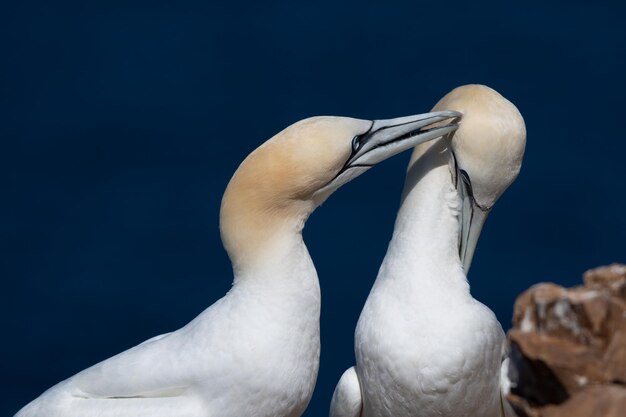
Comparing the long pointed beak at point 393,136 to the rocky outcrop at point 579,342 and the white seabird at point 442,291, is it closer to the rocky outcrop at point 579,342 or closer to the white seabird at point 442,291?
the white seabird at point 442,291

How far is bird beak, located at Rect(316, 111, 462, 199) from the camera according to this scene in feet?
20.1

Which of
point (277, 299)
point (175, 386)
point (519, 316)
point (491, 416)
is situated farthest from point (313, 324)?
point (519, 316)

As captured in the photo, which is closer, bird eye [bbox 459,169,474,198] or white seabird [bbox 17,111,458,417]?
white seabird [bbox 17,111,458,417]

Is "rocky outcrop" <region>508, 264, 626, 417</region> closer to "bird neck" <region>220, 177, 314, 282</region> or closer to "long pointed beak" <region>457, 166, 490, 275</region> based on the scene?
"bird neck" <region>220, 177, 314, 282</region>

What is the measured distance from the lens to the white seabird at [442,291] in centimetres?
632

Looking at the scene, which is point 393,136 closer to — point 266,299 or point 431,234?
point 431,234

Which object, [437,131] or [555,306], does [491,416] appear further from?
[555,306]

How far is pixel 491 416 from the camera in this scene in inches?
263

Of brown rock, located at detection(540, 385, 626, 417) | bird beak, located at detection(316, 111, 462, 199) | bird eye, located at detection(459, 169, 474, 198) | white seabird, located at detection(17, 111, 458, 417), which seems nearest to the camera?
brown rock, located at detection(540, 385, 626, 417)

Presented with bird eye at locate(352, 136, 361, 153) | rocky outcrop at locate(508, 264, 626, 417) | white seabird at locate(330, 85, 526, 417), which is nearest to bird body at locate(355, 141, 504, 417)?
white seabird at locate(330, 85, 526, 417)

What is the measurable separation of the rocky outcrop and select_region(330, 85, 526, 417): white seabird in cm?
177

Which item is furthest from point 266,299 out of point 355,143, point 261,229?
point 355,143

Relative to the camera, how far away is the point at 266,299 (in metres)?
6.09

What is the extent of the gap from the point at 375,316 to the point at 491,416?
0.73 meters
